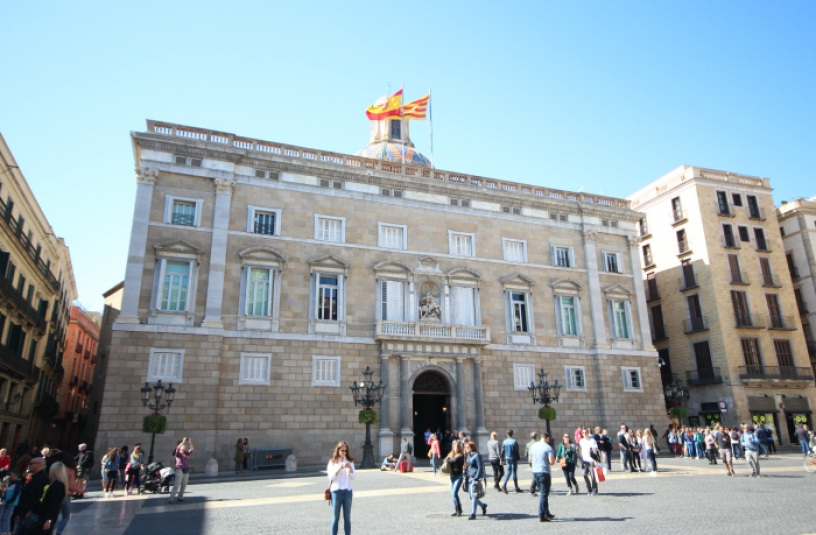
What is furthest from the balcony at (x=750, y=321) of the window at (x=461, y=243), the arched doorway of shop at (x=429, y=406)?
the arched doorway of shop at (x=429, y=406)

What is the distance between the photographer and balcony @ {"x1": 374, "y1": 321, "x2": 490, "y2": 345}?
93.4 ft

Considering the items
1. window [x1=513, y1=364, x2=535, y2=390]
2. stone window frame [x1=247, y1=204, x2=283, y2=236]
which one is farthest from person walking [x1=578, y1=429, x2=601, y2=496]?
stone window frame [x1=247, y1=204, x2=283, y2=236]

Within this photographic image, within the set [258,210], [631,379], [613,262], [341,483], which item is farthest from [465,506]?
[613,262]

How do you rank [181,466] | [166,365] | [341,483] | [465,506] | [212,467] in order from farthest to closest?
[166,365], [212,467], [181,466], [465,506], [341,483]

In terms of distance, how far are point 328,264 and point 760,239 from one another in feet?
107

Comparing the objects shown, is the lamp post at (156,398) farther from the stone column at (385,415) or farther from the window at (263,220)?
the stone column at (385,415)

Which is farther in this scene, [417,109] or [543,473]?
[417,109]

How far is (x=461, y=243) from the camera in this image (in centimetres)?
3228

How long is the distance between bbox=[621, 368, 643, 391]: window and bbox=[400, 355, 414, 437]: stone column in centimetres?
1333

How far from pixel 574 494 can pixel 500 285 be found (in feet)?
56.5

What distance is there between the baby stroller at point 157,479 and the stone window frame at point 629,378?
2490 cm

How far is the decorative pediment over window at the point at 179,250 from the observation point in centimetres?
2609

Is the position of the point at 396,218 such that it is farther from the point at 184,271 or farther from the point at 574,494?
the point at 574,494

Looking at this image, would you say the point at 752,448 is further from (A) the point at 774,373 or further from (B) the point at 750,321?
(B) the point at 750,321
